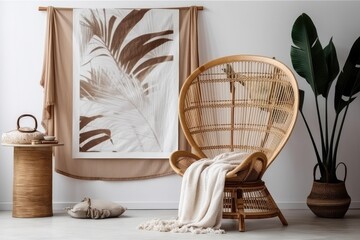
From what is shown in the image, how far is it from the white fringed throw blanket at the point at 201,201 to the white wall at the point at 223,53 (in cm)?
113

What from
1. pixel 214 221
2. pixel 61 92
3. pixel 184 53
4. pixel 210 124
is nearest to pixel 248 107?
pixel 210 124

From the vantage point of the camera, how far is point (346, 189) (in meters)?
5.69

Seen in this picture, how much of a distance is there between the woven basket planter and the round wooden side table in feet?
6.48

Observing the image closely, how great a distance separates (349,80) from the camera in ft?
17.5

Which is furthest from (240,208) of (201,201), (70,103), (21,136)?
(70,103)

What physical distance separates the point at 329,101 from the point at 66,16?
2.23 m

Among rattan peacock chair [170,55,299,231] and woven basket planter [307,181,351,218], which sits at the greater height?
rattan peacock chair [170,55,299,231]

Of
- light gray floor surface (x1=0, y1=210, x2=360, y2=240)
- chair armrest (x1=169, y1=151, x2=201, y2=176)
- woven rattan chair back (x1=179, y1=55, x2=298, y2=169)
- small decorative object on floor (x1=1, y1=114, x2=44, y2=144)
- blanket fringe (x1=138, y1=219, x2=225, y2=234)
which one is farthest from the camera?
small decorative object on floor (x1=1, y1=114, x2=44, y2=144)

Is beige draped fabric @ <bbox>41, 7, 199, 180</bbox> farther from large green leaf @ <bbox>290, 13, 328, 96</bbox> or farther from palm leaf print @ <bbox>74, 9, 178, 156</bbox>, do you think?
large green leaf @ <bbox>290, 13, 328, 96</bbox>

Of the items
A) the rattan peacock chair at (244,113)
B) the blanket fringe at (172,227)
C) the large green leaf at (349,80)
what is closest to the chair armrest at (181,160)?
the rattan peacock chair at (244,113)

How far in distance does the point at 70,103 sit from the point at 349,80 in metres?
2.19

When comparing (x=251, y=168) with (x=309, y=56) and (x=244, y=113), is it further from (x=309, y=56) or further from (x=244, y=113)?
(x=309, y=56)

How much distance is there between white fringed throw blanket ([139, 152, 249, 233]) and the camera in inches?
173

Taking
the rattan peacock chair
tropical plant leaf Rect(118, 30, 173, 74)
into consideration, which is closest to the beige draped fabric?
tropical plant leaf Rect(118, 30, 173, 74)
